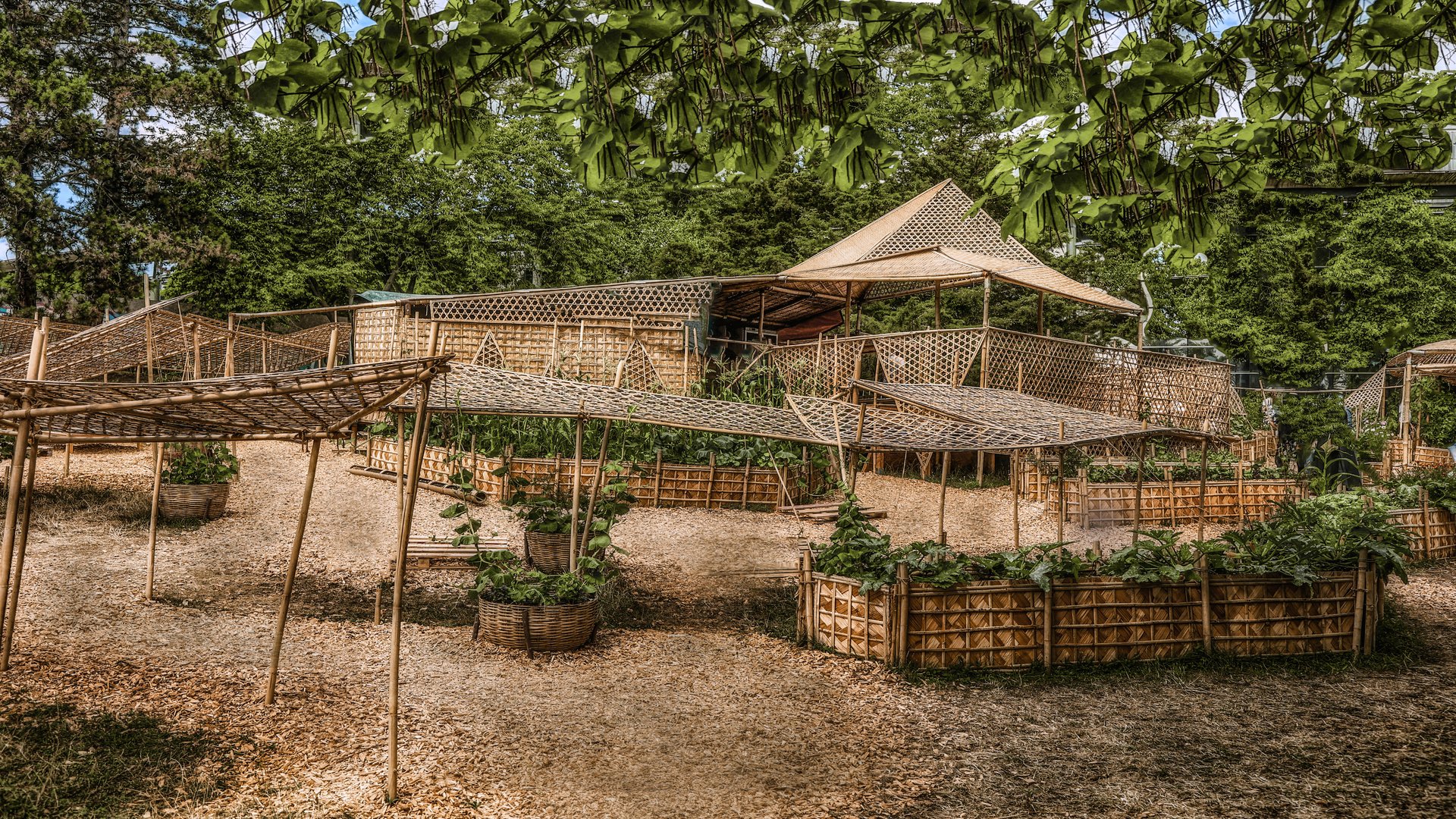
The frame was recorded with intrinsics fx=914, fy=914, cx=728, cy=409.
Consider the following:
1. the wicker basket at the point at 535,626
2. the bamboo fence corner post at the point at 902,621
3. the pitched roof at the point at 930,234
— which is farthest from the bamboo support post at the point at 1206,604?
the pitched roof at the point at 930,234

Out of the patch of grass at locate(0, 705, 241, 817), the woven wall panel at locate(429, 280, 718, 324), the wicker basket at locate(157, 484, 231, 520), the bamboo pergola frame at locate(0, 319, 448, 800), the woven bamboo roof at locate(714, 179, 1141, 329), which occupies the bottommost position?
the patch of grass at locate(0, 705, 241, 817)

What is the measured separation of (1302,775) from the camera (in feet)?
16.1

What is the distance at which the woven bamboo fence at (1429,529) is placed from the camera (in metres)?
10.5

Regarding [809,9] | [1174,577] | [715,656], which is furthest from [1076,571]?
[809,9]

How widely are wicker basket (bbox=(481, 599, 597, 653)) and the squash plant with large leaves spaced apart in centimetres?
371

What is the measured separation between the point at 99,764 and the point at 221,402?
1.90 m

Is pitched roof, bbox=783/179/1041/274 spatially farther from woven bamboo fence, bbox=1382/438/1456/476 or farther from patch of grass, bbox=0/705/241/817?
patch of grass, bbox=0/705/241/817

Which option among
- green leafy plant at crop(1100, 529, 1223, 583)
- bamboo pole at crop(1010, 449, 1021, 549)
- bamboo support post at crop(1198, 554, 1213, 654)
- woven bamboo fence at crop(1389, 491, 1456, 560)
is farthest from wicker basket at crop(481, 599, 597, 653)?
woven bamboo fence at crop(1389, 491, 1456, 560)

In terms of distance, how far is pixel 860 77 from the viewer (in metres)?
3.95

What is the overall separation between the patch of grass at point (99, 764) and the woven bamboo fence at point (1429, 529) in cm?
Result: 1176

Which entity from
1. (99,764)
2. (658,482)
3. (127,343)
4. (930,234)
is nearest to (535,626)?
(99,764)

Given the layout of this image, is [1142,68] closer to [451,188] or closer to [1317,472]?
[1317,472]

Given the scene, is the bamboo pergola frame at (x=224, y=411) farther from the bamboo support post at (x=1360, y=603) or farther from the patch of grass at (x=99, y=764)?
the bamboo support post at (x=1360, y=603)

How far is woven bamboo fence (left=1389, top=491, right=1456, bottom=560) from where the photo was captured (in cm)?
1053
